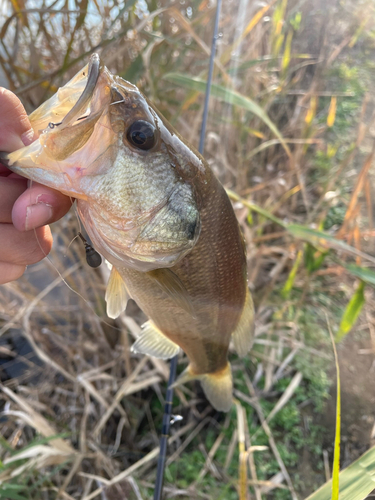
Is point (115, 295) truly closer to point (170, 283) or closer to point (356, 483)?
point (170, 283)

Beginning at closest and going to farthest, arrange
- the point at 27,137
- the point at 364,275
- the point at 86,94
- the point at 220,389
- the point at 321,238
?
the point at 86,94 < the point at 27,137 < the point at 220,389 < the point at 364,275 < the point at 321,238

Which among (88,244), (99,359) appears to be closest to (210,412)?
(99,359)

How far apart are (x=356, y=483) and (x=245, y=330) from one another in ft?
1.21

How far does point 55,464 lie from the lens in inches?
52.2

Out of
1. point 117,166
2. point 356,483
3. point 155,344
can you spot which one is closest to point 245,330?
point 155,344

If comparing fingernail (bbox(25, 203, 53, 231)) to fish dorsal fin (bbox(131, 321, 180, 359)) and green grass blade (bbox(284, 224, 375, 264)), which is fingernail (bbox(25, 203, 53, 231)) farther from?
green grass blade (bbox(284, 224, 375, 264))

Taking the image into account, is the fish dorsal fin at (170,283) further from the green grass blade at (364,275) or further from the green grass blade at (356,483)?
the green grass blade at (364,275)

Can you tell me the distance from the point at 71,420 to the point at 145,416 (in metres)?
0.33

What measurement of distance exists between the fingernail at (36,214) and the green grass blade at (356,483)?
74 centimetres

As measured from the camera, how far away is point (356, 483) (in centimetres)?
68

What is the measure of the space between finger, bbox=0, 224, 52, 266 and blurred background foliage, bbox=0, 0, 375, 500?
63 cm

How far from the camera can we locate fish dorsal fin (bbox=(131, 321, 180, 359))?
926 mm

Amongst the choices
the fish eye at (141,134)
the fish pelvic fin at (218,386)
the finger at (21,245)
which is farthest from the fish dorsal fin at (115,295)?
the fish pelvic fin at (218,386)

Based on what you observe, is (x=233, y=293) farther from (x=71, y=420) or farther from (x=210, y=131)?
(x=210, y=131)
